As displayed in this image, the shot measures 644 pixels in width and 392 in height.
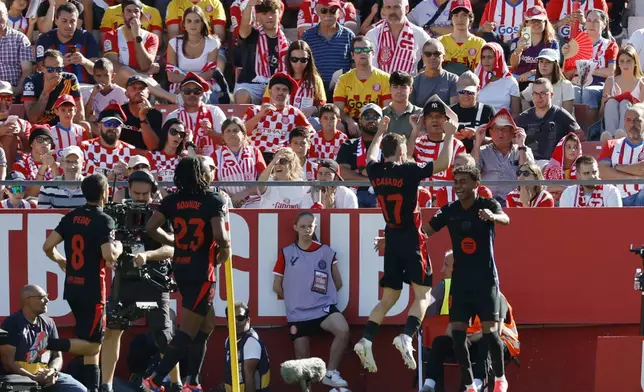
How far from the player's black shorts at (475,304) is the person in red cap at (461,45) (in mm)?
4645

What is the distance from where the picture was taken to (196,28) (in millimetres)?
16969

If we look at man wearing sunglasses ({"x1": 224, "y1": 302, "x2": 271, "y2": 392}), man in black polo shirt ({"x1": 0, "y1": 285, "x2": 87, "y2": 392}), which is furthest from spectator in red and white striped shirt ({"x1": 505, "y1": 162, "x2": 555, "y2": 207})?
man in black polo shirt ({"x1": 0, "y1": 285, "x2": 87, "y2": 392})

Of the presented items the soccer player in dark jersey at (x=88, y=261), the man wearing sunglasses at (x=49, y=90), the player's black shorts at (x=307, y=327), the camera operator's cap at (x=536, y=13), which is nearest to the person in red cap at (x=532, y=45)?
the camera operator's cap at (x=536, y=13)

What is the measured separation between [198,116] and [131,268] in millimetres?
3338

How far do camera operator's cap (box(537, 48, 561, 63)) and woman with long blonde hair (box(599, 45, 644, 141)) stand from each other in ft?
2.07

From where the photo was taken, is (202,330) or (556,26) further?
(556,26)

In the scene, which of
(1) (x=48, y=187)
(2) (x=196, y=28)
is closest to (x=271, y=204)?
(1) (x=48, y=187)

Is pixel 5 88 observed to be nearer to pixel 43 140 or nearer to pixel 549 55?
pixel 43 140

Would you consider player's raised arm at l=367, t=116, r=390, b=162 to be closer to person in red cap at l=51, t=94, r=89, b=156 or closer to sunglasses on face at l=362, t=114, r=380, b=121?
sunglasses on face at l=362, t=114, r=380, b=121

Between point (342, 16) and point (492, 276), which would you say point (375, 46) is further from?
point (492, 276)

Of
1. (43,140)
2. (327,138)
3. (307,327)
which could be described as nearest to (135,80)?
(43,140)

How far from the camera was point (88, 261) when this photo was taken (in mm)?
12586

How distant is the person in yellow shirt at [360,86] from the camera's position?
53.4ft

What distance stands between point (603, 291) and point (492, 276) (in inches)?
86.0
